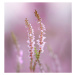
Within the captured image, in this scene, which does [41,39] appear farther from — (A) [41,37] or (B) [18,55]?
(B) [18,55]

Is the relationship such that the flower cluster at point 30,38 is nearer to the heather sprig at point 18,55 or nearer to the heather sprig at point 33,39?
the heather sprig at point 33,39

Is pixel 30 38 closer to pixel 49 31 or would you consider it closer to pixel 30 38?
pixel 30 38

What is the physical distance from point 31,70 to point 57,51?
1.09ft

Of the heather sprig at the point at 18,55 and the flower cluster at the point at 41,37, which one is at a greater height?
the flower cluster at the point at 41,37

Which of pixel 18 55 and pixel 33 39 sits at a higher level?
pixel 33 39

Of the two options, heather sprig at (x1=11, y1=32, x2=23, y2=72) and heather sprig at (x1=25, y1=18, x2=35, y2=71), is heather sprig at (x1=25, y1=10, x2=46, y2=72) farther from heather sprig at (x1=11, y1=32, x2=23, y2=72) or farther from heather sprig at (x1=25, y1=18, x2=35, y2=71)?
heather sprig at (x1=11, y1=32, x2=23, y2=72)

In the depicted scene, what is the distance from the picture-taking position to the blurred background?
1365mm

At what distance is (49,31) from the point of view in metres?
1.37

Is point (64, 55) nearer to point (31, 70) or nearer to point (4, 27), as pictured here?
point (31, 70)

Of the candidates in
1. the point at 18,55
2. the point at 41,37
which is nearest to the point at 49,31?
the point at 41,37

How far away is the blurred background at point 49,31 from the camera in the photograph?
1.37 meters

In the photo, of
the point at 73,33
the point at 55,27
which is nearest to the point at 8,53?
the point at 55,27

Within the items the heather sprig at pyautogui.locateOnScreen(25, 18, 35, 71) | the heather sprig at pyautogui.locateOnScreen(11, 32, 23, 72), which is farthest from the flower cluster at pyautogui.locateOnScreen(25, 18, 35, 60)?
the heather sprig at pyautogui.locateOnScreen(11, 32, 23, 72)

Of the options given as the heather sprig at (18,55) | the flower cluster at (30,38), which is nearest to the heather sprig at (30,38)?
the flower cluster at (30,38)
